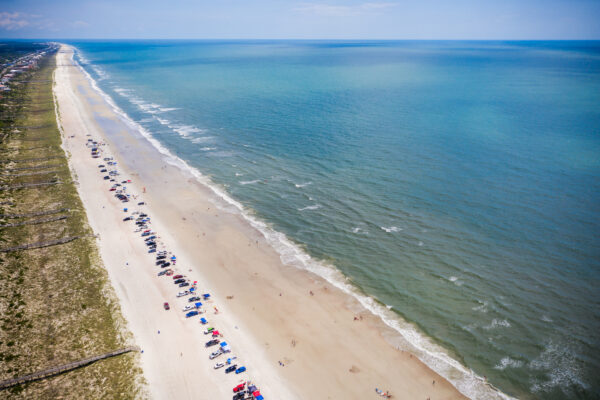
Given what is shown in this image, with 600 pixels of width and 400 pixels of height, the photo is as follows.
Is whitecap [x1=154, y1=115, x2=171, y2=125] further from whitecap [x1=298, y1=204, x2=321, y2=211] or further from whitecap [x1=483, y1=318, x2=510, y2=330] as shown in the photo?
whitecap [x1=483, y1=318, x2=510, y2=330]

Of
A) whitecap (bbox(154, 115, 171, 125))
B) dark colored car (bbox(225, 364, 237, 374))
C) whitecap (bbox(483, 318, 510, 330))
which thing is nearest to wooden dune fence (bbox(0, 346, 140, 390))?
dark colored car (bbox(225, 364, 237, 374))

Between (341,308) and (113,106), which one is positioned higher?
(113,106)

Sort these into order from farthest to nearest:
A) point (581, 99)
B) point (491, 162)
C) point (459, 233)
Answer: point (581, 99), point (491, 162), point (459, 233)

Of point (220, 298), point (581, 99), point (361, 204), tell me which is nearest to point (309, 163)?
point (361, 204)

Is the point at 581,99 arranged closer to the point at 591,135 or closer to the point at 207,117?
the point at 591,135

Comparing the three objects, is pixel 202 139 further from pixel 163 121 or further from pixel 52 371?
pixel 52 371

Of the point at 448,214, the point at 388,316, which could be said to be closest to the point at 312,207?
the point at 448,214
